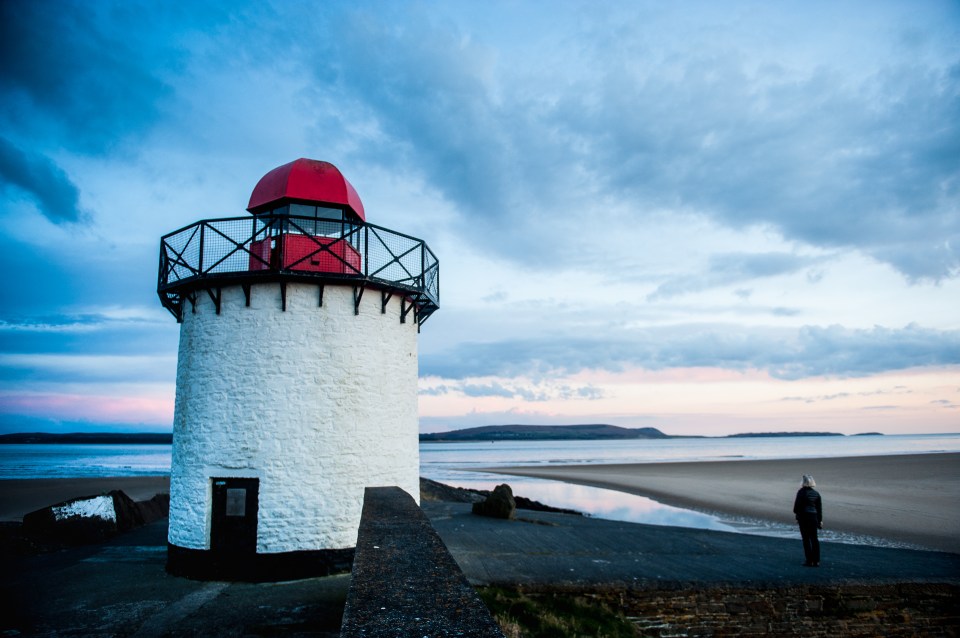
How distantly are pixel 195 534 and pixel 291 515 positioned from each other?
1.80 meters

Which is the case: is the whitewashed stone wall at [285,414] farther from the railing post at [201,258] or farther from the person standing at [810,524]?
the person standing at [810,524]

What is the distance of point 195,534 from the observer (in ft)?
31.2

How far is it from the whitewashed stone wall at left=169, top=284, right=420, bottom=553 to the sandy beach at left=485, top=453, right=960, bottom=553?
50.5 feet

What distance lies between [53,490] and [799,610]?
36490 mm

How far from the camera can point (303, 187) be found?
413 inches

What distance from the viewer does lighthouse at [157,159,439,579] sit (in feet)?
30.6

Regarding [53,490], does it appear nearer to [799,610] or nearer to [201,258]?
[201,258]

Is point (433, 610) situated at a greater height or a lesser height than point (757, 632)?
greater

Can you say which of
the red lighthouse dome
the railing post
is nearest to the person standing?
the red lighthouse dome

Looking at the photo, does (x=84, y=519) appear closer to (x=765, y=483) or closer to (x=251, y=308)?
(x=251, y=308)

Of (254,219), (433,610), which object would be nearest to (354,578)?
(433,610)

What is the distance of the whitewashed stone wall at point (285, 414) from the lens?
9375 mm

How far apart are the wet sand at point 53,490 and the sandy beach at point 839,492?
25296mm

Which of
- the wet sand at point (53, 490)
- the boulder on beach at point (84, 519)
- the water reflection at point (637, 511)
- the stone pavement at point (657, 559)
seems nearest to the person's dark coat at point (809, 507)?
the stone pavement at point (657, 559)
